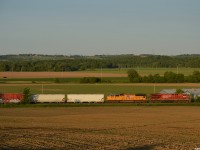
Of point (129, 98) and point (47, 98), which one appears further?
point (129, 98)

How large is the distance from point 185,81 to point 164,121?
260 ft

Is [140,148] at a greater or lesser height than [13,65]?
lesser

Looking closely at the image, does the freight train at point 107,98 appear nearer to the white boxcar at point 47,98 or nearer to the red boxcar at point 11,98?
the white boxcar at point 47,98

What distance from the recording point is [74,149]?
847 inches

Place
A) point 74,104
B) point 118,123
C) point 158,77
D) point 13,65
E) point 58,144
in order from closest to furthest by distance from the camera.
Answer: point 58,144 → point 118,123 → point 74,104 → point 158,77 → point 13,65

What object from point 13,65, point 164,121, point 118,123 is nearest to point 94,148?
point 118,123

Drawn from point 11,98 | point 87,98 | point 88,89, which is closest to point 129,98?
point 87,98

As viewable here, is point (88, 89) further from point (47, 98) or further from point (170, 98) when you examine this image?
point (170, 98)

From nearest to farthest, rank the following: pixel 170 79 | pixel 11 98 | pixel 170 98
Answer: pixel 11 98, pixel 170 98, pixel 170 79

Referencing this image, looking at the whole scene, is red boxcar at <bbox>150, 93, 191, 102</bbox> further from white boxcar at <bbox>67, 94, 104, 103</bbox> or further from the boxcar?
white boxcar at <bbox>67, 94, 104, 103</bbox>

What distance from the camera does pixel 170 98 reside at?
7450 cm

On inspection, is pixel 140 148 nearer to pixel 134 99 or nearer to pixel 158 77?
pixel 134 99

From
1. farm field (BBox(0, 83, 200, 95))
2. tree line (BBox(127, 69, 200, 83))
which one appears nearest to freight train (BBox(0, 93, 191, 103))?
farm field (BBox(0, 83, 200, 95))

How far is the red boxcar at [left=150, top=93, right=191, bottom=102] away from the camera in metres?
74.1
